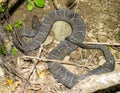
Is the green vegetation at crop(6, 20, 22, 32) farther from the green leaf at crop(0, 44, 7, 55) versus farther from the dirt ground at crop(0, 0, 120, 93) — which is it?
the green leaf at crop(0, 44, 7, 55)

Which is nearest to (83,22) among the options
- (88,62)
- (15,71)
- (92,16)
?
(92,16)

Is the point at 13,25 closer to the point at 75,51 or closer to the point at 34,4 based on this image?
the point at 34,4

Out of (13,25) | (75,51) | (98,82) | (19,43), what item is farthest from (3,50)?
(98,82)

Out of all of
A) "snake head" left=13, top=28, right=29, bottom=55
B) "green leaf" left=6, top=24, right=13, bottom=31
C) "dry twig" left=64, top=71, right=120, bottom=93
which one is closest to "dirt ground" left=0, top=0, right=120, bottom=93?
"snake head" left=13, top=28, right=29, bottom=55

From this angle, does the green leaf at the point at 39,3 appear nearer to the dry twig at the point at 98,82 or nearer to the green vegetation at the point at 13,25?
the green vegetation at the point at 13,25

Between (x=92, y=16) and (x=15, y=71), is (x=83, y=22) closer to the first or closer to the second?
(x=92, y=16)
